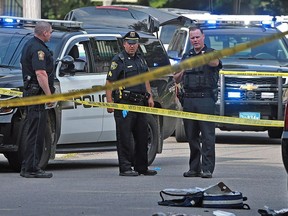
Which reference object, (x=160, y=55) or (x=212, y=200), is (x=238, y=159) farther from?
(x=212, y=200)

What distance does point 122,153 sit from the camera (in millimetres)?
13469

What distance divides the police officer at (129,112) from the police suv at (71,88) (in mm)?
742

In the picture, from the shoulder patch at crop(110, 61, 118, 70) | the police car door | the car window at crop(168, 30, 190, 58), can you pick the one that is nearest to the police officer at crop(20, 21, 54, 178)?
the shoulder patch at crop(110, 61, 118, 70)

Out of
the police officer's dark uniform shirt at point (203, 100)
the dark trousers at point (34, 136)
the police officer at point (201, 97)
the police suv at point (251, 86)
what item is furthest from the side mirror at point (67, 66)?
the police suv at point (251, 86)

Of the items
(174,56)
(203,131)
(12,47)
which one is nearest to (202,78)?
(203,131)

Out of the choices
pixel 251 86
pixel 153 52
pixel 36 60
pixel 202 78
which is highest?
pixel 36 60

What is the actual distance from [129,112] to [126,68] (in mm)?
539

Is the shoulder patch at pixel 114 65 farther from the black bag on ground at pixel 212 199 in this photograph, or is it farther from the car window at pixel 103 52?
the black bag on ground at pixel 212 199

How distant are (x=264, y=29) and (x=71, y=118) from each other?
705 centimetres

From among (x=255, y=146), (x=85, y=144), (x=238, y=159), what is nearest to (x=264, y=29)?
(x=255, y=146)

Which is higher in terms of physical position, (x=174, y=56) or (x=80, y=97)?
(x=80, y=97)

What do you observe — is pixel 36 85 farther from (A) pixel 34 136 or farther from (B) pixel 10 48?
(B) pixel 10 48

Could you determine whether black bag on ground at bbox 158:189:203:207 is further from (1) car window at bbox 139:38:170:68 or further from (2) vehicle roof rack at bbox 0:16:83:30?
(1) car window at bbox 139:38:170:68

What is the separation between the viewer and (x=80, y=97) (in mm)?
13953
